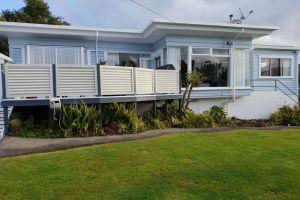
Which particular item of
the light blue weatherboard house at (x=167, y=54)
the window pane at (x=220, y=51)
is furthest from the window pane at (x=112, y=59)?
the window pane at (x=220, y=51)

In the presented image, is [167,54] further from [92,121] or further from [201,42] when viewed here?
[92,121]

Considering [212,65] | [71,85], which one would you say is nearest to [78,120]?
[71,85]

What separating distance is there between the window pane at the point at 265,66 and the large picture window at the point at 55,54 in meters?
9.79

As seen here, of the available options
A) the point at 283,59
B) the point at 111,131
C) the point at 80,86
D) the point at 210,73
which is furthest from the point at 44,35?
the point at 283,59

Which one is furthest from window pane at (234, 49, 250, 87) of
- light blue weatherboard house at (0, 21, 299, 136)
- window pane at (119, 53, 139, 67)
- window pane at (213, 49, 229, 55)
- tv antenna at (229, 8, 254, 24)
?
window pane at (119, 53, 139, 67)

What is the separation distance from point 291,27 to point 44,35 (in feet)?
66.8

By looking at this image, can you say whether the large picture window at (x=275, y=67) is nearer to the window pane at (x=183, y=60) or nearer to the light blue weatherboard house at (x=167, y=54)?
the light blue weatherboard house at (x=167, y=54)

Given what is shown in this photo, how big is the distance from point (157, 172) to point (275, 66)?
14.5 metres

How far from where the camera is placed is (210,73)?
1415 cm

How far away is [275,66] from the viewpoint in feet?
58.6

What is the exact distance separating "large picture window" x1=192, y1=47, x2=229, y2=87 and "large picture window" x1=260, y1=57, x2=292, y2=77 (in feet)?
13.5

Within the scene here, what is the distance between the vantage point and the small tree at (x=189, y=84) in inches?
493

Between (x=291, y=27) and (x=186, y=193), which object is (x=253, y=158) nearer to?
(x=186, y=193)

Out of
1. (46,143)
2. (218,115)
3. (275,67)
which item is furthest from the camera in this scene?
(275,67)
